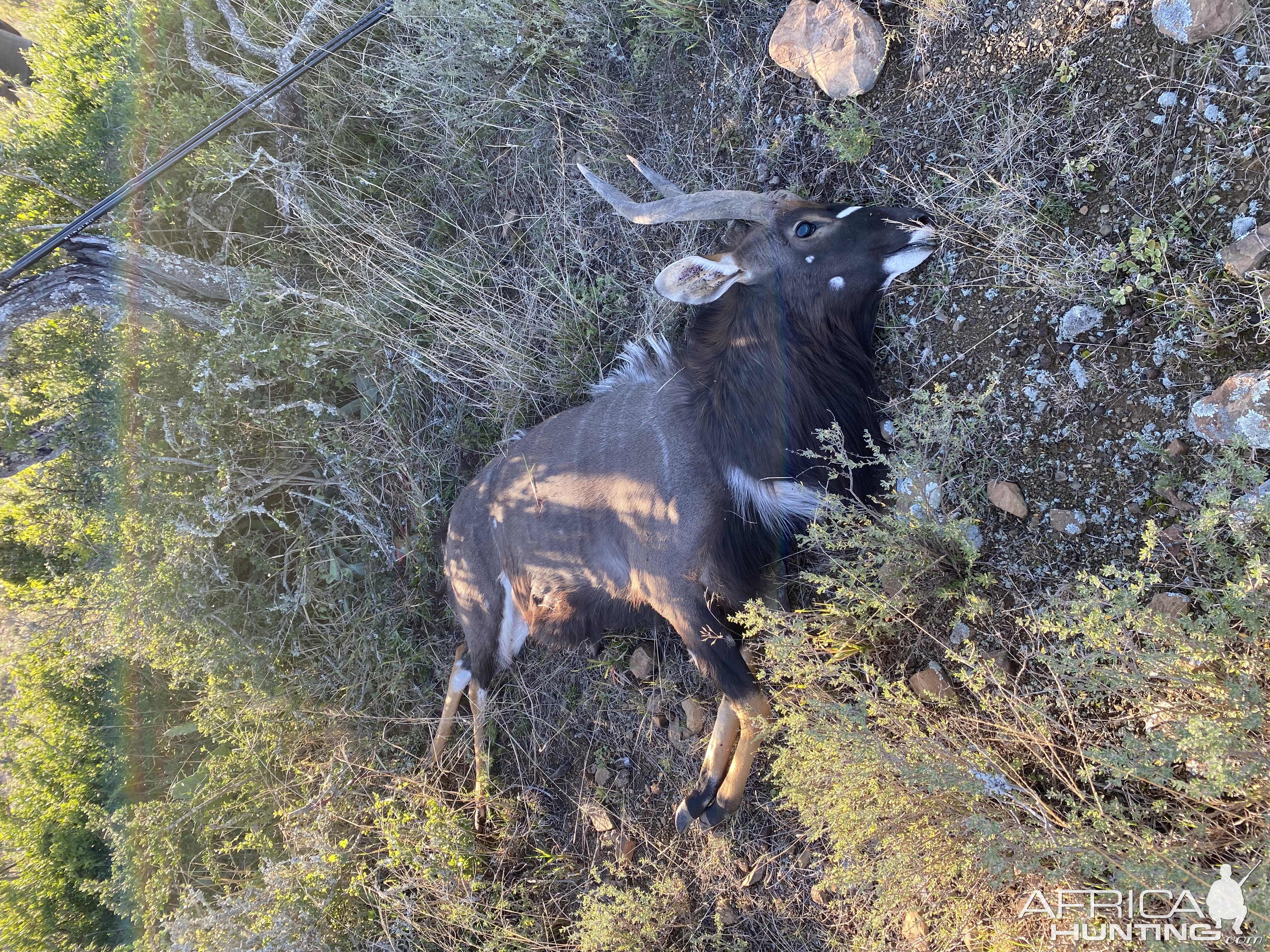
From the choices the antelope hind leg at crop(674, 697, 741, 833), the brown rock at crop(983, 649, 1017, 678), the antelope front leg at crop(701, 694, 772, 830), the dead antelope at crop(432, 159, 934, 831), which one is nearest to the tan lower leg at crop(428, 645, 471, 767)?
the dead antelope at crop(432, 159, 934, 831)

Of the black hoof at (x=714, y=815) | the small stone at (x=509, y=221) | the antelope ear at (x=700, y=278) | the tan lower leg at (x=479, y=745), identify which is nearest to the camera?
the antelope ear at (x=700, y=278)

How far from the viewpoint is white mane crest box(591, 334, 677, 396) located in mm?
4695

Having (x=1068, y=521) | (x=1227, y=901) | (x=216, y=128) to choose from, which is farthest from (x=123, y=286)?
(x=1227, y=901)

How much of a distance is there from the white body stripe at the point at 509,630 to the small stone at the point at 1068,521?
3346 mm

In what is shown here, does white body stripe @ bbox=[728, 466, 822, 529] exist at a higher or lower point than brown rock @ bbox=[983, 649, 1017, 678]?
higher

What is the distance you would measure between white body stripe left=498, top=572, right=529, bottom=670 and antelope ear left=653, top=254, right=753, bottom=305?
7.54 ft

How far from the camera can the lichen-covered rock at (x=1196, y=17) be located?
3.09 metres

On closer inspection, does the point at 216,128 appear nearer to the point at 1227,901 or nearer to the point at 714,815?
the point at 714,815

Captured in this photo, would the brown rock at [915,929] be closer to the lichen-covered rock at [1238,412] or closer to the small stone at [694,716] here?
the small stone at [694,716]

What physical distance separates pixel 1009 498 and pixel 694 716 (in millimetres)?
2310

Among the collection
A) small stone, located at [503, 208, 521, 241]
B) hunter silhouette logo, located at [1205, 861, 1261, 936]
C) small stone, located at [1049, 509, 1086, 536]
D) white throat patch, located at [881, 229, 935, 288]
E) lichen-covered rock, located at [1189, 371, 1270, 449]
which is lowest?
hunter silhouette logo, located at [1205, 861, 1261, 936]

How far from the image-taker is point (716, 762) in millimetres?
4316

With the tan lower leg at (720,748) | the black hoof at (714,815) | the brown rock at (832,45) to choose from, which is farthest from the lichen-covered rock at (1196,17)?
the black hoof at (714,815)

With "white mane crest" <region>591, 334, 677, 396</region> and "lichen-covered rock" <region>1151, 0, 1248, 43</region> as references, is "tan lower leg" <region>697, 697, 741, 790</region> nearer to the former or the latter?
"white mane crest" <region>591, 334, 677, 396</region>
